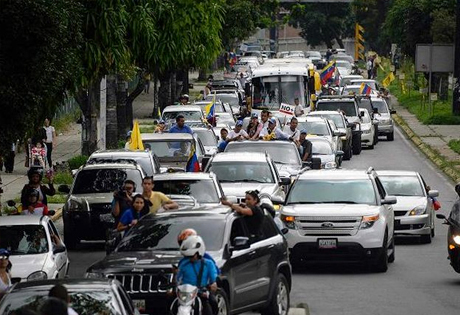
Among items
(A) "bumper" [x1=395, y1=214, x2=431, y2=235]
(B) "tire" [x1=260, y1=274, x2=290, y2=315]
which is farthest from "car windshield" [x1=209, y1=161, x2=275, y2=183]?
(B) "tire" [x1=260, y1=274, x2=290, y2=315]

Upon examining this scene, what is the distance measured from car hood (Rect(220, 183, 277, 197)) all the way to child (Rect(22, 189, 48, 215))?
4663 millimetres

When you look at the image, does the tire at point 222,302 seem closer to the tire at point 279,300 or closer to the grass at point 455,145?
the tire at point 279,300

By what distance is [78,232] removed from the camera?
85.9ft

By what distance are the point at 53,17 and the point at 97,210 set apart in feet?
21.9

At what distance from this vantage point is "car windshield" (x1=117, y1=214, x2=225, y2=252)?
55.3ft

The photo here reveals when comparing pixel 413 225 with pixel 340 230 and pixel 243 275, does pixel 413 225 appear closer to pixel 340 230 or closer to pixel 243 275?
pixel 340 230

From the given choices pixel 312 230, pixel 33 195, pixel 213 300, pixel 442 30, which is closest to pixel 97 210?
pixel 33 195

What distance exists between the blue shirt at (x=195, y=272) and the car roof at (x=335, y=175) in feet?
31.6

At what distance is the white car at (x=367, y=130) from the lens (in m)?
52.8

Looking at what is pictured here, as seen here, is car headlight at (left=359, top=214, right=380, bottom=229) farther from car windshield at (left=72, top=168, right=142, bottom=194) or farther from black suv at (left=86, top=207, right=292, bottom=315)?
car windshield at (left=72, top=168, right=142, bottom=194)

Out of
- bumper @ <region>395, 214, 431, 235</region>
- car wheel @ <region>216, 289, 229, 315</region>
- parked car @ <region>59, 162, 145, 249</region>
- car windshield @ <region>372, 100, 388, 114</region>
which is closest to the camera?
car wheel @ <region>216, 289, 229, 315</region>

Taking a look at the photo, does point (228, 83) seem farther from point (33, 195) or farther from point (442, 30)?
point (33, 195)

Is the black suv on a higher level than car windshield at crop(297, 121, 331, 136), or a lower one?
higher

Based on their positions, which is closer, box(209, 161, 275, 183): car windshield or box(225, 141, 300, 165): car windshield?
box(209, 161, 275, 183): car windshield
